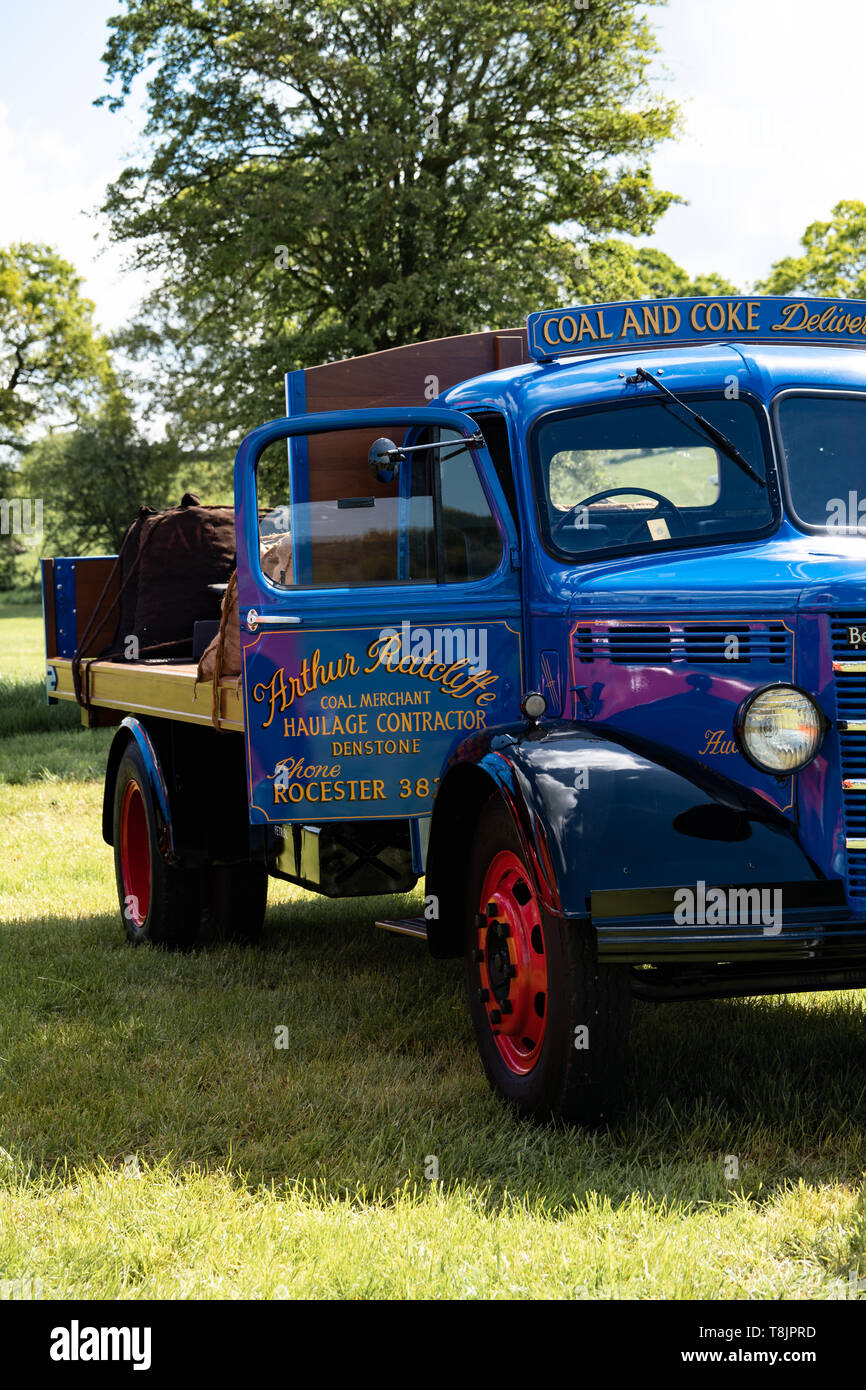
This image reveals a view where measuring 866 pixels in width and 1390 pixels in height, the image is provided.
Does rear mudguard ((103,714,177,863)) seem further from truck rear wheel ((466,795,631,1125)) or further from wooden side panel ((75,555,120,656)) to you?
truck rear wheel ((466,795,631,1125))

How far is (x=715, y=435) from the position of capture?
15.7 feet

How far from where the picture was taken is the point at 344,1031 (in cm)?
547

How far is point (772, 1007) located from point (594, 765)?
2160mm

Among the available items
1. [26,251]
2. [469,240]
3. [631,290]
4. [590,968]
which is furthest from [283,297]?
[26,251]

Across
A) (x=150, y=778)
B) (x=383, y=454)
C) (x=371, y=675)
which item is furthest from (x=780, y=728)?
(x=150, y=778)

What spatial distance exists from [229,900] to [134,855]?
2.49 ft

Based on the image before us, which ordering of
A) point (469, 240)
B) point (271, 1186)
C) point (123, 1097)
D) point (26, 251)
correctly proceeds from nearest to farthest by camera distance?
1. point (271, 1186)
2. point (123, 1097)
3. point (469, 240)
4. point (26, 251)

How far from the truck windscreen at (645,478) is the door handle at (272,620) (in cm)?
91

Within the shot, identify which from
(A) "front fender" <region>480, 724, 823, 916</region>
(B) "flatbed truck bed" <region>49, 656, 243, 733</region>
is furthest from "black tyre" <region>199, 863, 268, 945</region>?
(A) "front fender" <region>480, 724, 823, 916</region>

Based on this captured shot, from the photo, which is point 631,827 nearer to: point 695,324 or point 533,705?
point 533,705

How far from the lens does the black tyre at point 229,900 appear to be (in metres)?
6.90

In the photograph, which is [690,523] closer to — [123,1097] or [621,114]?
[123,1097]

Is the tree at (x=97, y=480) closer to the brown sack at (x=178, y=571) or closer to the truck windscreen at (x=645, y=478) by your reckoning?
the brown sack at (x=178, y=571)

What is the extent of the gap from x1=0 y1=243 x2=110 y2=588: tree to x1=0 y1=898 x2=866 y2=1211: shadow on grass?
4915cm
